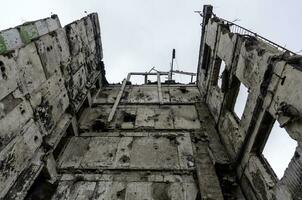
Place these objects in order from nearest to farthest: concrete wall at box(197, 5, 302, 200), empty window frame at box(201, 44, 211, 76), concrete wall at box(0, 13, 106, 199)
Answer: concrete wall at box(197, 5, 302, 200), concrete wall at box(0, 13, 106, 199), empty window frame at box(201, 44, 211, 76)

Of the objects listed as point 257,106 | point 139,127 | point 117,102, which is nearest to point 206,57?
point 117,102

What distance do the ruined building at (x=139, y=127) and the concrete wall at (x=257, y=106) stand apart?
23 millimetres

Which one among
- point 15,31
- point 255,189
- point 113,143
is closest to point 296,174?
point 255,189

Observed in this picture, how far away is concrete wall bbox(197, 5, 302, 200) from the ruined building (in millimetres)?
23

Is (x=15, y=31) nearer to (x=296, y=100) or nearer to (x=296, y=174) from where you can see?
(x=296, y=100)

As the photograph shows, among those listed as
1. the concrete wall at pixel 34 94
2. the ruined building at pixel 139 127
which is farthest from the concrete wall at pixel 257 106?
the concrete wall at pixel 34 94

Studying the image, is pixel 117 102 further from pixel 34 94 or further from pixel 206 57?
pixel 206 57

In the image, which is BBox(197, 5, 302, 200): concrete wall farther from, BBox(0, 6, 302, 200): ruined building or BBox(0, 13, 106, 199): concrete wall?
BBox(0, 13, 106, 199): concrete wall

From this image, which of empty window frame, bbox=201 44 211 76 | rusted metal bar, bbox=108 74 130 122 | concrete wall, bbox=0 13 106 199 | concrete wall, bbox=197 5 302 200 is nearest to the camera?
concrete wall, bbox=197 5 302 200

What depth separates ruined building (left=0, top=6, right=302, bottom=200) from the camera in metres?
4.33

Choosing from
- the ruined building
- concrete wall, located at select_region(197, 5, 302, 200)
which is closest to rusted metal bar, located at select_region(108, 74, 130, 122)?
the ruined building

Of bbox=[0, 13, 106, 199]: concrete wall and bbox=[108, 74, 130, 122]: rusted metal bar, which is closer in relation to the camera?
bbox=[0, 13, 106, 199]: concrete wall

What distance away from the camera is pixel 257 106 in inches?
196

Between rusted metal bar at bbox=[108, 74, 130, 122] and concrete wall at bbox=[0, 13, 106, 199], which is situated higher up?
concrete wall at bbox=[0, 13, 106, 199]
